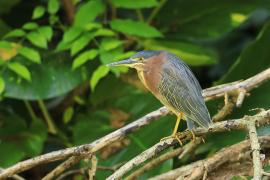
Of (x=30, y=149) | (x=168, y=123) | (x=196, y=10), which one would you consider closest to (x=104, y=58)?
(x=168, y=123)

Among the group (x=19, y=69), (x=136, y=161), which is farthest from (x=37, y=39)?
(x=136, y=161)

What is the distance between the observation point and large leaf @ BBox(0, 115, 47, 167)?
10.5 ft

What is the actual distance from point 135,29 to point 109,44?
0.18 meters

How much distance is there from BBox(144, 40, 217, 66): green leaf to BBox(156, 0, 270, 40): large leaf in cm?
34

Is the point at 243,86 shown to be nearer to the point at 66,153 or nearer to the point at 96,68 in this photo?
the point at 66,153

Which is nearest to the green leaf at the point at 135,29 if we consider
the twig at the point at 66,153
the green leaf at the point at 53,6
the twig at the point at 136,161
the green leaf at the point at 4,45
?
the green leaf at the point at 53,6

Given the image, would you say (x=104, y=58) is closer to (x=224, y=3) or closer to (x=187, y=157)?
(x=187, y=157)

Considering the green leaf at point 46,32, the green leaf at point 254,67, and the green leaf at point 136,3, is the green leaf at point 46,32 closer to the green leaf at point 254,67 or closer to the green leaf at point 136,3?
the green leaf at point 136,3

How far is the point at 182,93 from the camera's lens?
2.26 m

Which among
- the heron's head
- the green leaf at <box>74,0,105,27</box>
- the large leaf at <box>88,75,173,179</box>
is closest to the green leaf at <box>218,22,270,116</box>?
the large leaf at <box>88,75,173,179</box>

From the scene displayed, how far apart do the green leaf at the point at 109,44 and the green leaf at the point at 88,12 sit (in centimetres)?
13

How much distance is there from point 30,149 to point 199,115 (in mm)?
1366

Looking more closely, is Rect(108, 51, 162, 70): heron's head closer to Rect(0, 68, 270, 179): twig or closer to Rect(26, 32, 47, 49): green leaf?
Rect(0, 68, 270, 179): twig

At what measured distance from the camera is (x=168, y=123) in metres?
3.07
